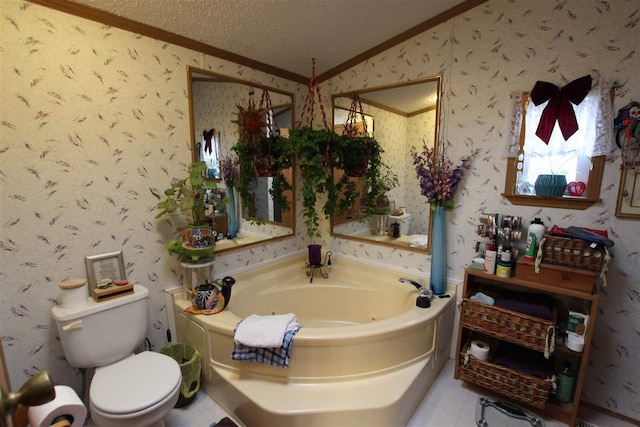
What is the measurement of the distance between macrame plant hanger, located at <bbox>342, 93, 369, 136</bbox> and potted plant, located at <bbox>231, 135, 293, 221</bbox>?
1.87ft

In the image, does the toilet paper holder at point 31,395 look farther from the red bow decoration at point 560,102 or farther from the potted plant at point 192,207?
the red bow decoration at point 560,102

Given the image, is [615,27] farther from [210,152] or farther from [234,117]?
[210,152]

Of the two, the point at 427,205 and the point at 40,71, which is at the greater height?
the point at 40,71

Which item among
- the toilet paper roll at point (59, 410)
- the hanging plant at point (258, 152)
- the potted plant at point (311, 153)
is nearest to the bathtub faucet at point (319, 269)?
the potted plant at point (311, 153)

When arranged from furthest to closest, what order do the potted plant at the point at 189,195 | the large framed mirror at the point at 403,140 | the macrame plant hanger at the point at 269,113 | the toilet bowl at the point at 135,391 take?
1. the macrame plant hanger at the point at 269,113
2. the large framed mirror at the point at 403,140
3. the potted plant at the point at 189,195
4. the toilet bowl at the point at 135,391

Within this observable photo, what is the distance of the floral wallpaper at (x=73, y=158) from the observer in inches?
55.7

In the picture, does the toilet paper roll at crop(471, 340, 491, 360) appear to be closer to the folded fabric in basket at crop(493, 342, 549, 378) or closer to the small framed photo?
the folded fabric in basket at crop(493, 342, 549, 378)

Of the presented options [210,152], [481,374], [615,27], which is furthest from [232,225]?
[615,27]

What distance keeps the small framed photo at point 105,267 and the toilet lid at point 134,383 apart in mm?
469

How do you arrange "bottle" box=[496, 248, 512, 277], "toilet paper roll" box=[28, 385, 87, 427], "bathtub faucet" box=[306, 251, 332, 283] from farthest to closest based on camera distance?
"bathtub faucet" box=[306, 251, 332, 283] < "bottle" box=[496, 248, 512, 277] < "toilet paper roll" box=[28, 385, 87, 427]

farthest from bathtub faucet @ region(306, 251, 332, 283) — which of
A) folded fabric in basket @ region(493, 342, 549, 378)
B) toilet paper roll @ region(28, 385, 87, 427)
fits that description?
toilet paper roll @ region(28, 385, 87, 427)

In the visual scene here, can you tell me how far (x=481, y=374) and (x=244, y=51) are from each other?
105 inches

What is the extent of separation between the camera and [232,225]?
92.4 inches

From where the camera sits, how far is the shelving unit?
155cm
